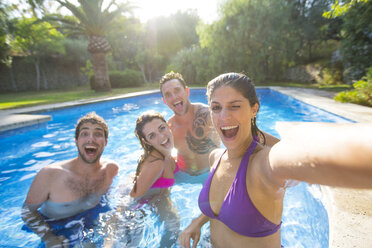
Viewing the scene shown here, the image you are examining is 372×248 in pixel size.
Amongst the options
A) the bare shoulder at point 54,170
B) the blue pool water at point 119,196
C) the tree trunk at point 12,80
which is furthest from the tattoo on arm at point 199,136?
the tree trunk at point 12,80

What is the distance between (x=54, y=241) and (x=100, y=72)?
1503 centimetres

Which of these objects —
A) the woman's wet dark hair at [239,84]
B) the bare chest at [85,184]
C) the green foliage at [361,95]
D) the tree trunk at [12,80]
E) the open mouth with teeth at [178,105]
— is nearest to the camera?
the woman's wet dark hair at [239,84]

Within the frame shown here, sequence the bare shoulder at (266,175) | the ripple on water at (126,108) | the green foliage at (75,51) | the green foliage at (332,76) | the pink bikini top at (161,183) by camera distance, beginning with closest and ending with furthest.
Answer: the bare shoulder at (266,175) < the pink bikini top at (161,183) < the ripple on water at (126,108) < the green foliage at (332,76) < the green foliage at (75,51)

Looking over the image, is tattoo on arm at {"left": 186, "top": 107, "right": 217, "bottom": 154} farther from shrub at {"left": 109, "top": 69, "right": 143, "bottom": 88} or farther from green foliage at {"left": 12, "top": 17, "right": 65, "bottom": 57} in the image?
green foliage at {"left": 12, "top": 17, "right": 65, "bottom": 57}

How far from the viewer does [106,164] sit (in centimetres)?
322

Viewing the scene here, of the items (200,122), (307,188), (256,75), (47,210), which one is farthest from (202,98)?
(47,210)

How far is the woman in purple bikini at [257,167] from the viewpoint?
1.76ft

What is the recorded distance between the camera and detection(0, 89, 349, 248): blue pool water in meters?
2.63

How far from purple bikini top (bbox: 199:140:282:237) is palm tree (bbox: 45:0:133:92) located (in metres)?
16.0

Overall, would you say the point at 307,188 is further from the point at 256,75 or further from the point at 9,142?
the point at 256,75

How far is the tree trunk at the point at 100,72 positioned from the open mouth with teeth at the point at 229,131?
1597cm

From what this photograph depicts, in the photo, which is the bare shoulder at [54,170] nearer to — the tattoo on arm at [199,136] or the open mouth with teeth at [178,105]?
the open mouth with teeth at [178,105]

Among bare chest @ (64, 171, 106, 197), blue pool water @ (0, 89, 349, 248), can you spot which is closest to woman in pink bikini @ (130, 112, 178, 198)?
blue pool water @ (0, 89, 349, 248)

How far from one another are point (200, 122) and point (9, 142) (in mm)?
5891
